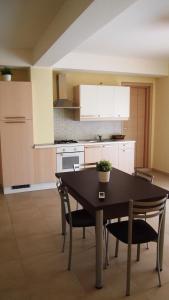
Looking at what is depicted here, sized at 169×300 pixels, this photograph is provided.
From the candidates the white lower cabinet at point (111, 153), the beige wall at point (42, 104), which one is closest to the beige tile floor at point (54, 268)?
the beige wall at point (42, 104)

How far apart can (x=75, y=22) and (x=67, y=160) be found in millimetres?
2902

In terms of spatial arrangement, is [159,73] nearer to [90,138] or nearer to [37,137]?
[90,138]

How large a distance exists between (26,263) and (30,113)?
9.06 ft

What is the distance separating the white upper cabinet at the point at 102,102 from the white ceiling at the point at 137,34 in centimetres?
73

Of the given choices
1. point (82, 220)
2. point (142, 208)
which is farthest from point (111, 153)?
point (142, 208)

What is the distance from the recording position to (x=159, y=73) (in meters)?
5.59

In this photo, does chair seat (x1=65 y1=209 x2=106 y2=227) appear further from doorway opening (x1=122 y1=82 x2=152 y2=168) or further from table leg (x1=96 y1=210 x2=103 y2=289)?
doorway opening (x1=122 y1=82 x2=152 y2=168)

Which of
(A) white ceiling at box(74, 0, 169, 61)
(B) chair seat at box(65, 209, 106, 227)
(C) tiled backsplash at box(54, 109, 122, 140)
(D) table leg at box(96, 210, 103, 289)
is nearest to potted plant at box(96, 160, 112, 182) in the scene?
(B) chair seat at box(65, 209, 106, 227)

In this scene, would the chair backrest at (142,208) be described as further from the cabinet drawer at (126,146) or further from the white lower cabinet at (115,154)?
the cabinet drawer at (126,146)

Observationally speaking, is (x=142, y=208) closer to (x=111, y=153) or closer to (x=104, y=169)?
(x=104, y=169)

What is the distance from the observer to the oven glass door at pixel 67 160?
4871mm

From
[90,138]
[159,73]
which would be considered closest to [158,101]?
[159,73]

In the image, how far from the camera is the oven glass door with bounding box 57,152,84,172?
16.0ft

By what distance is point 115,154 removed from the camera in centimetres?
532
